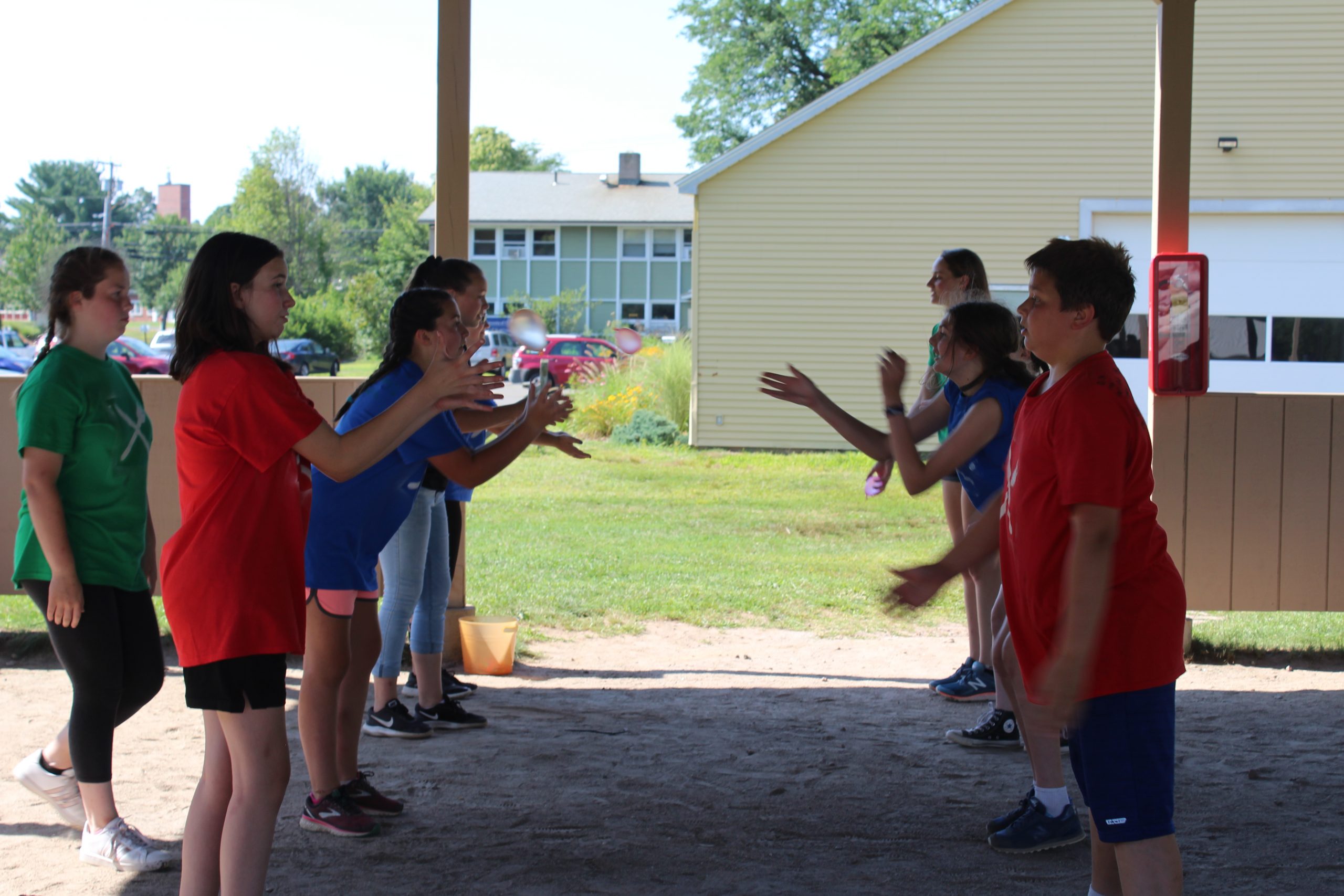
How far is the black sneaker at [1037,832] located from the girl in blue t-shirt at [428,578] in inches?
75.7

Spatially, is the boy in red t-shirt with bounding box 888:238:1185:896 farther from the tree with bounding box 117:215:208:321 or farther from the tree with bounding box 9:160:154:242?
the tree with bounding box 9:160:154:242

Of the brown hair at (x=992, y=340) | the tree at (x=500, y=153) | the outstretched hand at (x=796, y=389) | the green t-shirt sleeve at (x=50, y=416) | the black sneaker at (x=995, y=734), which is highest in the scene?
the tree at (x=500, y=153)

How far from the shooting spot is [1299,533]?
6078mm

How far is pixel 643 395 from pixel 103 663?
16.4 metres

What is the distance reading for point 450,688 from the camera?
543 centimetres

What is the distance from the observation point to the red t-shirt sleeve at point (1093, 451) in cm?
225

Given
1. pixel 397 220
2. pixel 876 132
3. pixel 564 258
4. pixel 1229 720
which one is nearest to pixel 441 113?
pixel 1229 720

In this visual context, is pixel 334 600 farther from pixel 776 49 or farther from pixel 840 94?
pixel 776 49

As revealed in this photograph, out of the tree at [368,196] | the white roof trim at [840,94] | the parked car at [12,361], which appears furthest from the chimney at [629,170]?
the tree at [368,196]

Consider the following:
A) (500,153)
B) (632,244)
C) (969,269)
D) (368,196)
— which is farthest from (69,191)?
(969,269)

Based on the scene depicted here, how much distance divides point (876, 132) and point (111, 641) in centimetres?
1566

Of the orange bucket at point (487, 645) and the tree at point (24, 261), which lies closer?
the orange bucket at point (487, 645)

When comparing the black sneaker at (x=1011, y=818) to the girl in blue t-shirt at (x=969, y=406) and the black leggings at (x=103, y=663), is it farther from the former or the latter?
the black leggings at (x=103, y=663)

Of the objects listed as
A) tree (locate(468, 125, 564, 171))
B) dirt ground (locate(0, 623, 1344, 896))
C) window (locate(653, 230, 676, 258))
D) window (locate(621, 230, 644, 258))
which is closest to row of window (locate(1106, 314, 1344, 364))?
dirt ground (locate(0, 623, 1344, 896))
